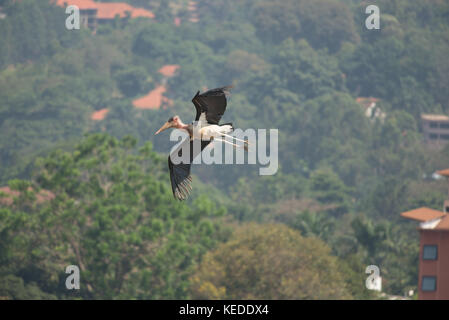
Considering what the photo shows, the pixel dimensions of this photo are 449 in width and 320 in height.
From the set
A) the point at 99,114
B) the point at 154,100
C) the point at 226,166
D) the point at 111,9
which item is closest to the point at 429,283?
the point at 226,166

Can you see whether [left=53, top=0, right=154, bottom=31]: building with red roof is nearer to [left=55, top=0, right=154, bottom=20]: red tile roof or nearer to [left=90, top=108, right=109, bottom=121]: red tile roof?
[left=55, top=0, right=154, bottom=20]: red tile roof

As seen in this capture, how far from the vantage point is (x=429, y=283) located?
30500 mm

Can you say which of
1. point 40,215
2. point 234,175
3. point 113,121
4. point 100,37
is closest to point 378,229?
point 40,215

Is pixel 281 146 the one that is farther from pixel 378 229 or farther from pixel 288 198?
pixel 378 229

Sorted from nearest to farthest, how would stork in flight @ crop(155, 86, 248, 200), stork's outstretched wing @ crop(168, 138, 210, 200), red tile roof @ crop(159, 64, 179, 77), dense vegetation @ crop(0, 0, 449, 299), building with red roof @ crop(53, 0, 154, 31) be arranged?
stork in flight @ crop(155, 86, 248, 200), stork's outstretched wing @ crop(168, 138, 210, 200), dense vegetation @ crop(0, 0, 449, 299), red tile roof @ crop(159, 64, 179, 77), building with red roof @ crop(53, 0, 154, 31)

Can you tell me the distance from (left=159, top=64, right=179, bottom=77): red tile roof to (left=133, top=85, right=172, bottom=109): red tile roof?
5.16 ft

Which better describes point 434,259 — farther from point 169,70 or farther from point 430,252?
point 169,70

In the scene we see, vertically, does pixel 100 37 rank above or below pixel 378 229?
above

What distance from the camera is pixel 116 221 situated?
115ft

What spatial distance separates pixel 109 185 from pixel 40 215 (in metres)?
3.26

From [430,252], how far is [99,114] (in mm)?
55660

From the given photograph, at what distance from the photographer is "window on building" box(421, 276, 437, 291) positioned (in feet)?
99.6

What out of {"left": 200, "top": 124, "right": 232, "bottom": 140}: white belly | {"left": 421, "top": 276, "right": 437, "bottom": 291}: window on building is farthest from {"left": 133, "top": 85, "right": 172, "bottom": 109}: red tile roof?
{"left": 200, "top": 124, "right": 232, "bottom": 140}: white belly

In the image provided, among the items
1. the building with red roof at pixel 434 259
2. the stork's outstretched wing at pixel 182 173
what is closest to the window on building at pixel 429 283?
the building with red roof at pixel 434 259
